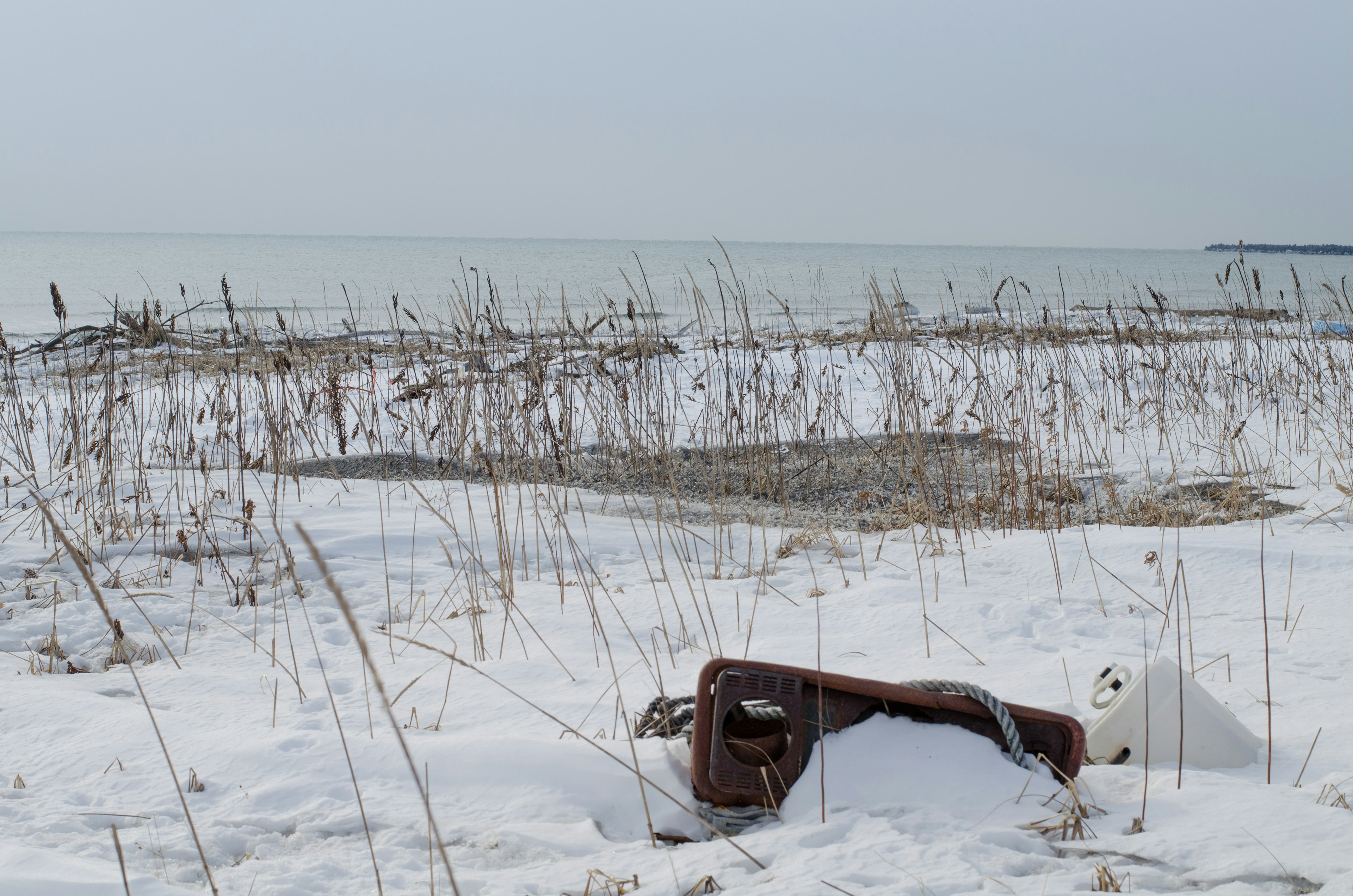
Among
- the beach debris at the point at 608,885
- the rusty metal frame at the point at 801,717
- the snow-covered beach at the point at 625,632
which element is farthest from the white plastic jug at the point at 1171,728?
the beach debris at the point at 608,885

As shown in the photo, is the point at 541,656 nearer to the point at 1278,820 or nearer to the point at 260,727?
the point at 260,727

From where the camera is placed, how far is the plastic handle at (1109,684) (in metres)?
1.49

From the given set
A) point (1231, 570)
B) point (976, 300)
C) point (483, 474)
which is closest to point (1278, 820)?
point (1231, 570)

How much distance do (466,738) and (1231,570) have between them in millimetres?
2217

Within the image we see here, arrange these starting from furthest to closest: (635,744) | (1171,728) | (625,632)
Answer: (625,632) < (635,744) < (1171,728)

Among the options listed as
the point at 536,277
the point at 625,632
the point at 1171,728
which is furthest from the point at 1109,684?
the point at 536,277

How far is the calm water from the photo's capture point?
15.2m

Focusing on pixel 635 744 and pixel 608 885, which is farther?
pixel 635 744

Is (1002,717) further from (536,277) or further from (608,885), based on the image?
(536,277)

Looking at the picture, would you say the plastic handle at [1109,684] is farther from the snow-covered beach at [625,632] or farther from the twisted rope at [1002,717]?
the twisted rope at [1002,717]

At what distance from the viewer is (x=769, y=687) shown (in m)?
1.33

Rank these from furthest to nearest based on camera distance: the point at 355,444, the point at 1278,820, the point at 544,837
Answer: the point at 355,444 → the point at 544,837 → the point at 1278,820

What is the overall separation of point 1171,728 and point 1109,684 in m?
0.14

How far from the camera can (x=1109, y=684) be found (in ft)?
4.96
